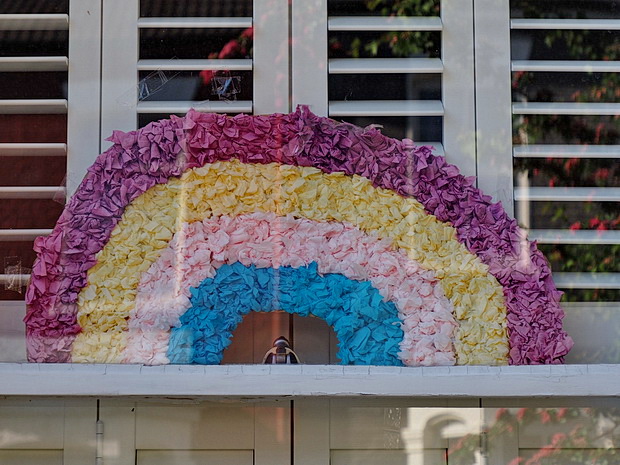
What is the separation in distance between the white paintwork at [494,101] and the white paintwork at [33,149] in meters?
1.16

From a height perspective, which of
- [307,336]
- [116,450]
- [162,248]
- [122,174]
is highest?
[122,174]

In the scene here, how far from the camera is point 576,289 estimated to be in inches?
107

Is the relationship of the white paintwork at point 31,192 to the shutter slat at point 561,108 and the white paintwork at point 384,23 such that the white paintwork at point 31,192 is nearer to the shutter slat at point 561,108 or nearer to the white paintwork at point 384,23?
the white paintwork at point 384,23

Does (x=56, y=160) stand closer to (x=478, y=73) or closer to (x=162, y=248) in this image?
(x=162, y=248)

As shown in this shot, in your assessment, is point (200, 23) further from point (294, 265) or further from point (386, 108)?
point (294, 265)

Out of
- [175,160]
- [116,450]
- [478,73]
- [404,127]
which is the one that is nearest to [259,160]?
[175,160]

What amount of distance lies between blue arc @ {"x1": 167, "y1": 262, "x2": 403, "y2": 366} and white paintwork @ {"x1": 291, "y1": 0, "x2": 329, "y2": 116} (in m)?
0.47

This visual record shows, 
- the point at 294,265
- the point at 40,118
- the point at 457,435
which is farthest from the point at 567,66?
the point at 40,118

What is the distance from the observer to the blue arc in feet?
8.50

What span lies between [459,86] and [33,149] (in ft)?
3.91

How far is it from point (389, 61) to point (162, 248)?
811mm

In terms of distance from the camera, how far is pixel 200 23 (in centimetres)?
277

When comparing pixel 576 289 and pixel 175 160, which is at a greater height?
pixel 175 160

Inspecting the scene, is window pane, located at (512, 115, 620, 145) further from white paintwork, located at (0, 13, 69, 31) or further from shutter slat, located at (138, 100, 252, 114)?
white paintwork, located at (0, 13, 69, 31)
